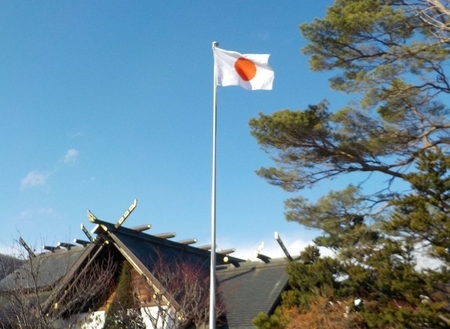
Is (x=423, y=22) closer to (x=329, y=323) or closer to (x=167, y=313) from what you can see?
(x=329, y=323)

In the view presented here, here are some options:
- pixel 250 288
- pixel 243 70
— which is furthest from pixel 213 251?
pixel 250 288

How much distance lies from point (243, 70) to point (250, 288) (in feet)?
30.7

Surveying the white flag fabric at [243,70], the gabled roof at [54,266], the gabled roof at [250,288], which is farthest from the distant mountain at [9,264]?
the white flag fabric at [243,70]

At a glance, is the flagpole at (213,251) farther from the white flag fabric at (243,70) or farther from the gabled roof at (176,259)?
the gabled roof at (176,259)

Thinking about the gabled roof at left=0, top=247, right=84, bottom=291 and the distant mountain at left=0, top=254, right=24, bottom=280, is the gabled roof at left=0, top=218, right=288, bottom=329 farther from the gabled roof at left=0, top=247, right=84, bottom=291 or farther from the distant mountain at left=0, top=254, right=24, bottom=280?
the distant mountain at left=0, top=254, right=24, bottom=280

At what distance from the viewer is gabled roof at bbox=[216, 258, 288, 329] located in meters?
18.2

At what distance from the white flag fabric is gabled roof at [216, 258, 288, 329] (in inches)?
310

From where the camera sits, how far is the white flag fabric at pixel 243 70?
504 inches

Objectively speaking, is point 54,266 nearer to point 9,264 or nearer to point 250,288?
point 9,264

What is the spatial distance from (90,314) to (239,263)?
5.83m

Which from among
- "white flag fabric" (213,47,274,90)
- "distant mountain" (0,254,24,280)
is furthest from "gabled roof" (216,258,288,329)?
"white flag fabric" (213,47,274,90)

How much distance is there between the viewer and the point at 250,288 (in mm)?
19875

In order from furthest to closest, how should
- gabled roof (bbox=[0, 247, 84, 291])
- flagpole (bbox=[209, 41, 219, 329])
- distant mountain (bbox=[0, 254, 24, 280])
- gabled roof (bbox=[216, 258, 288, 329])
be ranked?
gabled roof (bbox=[0, 247, 84, 291]) < distant mountain (bbox=[0, 254, 24, 280]) < gabled roof (bbox=[216, 258, 288, 329]) < flagpole (bbox=[209, 41, 219, 329])

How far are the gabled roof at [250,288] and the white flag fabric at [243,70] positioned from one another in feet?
25.8
